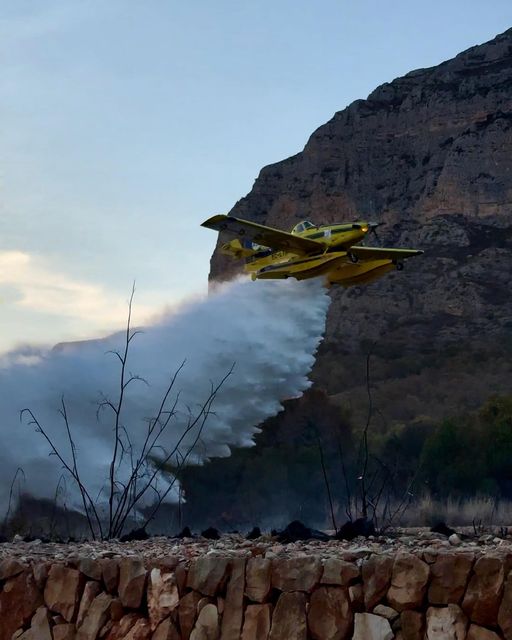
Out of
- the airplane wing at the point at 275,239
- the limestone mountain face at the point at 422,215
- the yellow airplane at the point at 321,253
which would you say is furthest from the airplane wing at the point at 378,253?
the limestone mountain face at the point at 422,215

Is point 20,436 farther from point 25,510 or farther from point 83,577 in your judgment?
point 83,577

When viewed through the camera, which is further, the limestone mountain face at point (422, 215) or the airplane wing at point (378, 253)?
the limestone mountain face at point (422, 215)

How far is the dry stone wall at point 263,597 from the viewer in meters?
8.90

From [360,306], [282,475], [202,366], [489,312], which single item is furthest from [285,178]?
[202,366]

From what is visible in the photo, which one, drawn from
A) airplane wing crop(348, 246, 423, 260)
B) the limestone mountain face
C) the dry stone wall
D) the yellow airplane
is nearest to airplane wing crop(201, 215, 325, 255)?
the yellow airplane

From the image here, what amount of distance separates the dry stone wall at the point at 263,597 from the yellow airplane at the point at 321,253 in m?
28.2

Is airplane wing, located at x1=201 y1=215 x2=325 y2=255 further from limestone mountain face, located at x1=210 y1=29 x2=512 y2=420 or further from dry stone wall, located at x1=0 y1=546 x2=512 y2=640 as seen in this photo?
limestone mountain face, located at x1=210 y1=29 x2=512 y2=420

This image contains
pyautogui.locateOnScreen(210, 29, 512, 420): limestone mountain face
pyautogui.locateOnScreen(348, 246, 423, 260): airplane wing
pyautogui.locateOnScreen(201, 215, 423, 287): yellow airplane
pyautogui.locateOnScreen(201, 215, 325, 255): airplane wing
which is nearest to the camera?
pyautogui.locateOnScreen(201, 215, 325, 255): airplane wing

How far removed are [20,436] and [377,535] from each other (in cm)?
3000

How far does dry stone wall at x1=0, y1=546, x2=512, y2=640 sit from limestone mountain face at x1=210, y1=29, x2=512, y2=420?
3211 inches

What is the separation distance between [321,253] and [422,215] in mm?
79159

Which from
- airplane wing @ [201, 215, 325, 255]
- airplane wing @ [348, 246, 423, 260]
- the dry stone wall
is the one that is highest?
airplane wing @ [201, 215, 325, 255]

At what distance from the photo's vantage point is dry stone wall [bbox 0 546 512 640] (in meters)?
8.90

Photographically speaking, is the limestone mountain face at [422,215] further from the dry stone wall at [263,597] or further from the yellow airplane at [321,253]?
the dry stone wall at [263,597]
